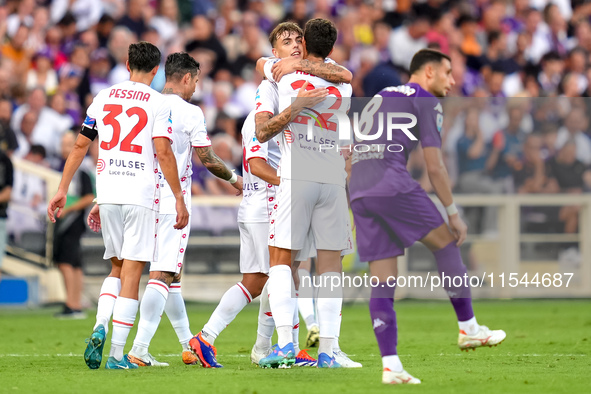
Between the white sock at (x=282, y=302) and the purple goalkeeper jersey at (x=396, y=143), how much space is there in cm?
75

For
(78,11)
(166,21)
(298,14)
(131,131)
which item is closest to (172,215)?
(131,131)

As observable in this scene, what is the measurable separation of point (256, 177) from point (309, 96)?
3.50 feet

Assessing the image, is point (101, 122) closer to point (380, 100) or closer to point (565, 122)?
point (380, 100)

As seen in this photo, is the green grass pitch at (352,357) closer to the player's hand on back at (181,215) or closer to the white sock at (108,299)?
the white sock at (108,299)

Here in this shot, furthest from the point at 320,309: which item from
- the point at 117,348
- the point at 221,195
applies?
the point at 221,195

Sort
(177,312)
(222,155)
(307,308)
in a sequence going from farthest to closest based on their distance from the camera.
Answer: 1. (222,155)
2. (307,308)
3. (177,312)

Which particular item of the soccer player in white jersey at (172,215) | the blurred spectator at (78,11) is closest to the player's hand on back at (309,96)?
the soccer player in white jersey at (172,215)

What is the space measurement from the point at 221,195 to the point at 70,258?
2.99m

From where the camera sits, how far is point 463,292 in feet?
22.6

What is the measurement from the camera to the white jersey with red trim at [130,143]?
23.3 feet

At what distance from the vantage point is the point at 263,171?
7.09m

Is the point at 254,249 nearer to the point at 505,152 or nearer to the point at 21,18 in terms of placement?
the point at 505,152

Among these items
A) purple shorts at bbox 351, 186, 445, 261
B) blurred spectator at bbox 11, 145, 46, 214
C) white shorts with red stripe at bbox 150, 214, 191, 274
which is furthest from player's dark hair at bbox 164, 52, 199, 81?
blurred spectator at bbox 11, 145, 46, 214

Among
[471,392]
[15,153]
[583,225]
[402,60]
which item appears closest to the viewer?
[471,392]
